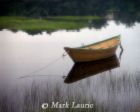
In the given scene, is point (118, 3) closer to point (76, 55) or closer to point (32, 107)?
point (76, 55)

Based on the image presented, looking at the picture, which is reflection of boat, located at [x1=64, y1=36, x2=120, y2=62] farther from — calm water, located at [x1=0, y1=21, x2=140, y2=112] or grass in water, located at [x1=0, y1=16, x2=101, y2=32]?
grass in water, located at [x1=0, y1=16, x2=101, y2=32]

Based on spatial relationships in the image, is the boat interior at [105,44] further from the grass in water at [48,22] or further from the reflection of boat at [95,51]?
the grass in water at [48,22]

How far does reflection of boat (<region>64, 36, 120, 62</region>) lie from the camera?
2.61m

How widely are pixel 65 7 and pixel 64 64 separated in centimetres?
45

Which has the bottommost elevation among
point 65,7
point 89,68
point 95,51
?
point 89,68

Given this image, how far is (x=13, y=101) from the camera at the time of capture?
267cm

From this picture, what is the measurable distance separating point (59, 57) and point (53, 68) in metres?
0.10

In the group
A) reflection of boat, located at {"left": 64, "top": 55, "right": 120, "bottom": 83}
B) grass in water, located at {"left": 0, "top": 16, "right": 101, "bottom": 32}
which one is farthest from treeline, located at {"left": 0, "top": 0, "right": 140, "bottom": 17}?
reflection of boat, located at {"left": 64, "top": 55, "right": 120, "bottom": 83}

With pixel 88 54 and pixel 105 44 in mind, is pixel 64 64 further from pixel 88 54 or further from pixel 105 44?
pixel 105 44

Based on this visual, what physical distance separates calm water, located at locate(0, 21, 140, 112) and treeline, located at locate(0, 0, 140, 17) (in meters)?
0.13

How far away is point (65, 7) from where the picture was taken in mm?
2723

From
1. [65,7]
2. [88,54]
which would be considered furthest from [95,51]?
[65,7]

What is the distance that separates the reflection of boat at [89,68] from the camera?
2672 mm

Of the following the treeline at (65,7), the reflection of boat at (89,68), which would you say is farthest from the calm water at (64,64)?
the treeline at (65,7)
